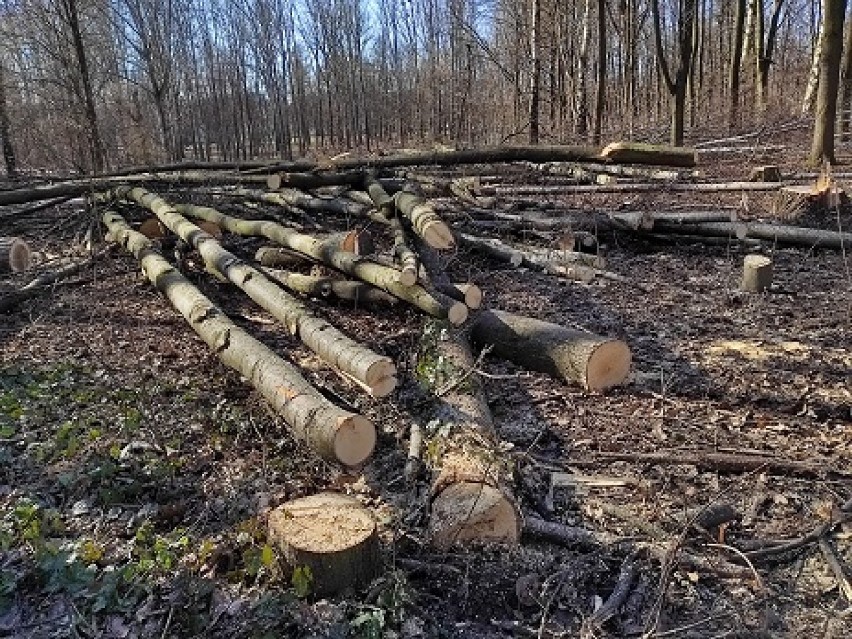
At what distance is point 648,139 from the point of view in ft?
63.9

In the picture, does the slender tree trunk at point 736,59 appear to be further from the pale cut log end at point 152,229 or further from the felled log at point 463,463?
the felled log at point 463,463

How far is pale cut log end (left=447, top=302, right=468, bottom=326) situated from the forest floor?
0.44 meters

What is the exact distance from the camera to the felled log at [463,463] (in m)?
3.14

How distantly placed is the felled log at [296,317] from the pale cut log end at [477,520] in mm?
1208

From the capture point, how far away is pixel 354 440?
3529 mm

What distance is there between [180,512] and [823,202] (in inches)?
361

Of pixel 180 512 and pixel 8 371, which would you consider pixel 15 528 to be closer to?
pixel 180 512

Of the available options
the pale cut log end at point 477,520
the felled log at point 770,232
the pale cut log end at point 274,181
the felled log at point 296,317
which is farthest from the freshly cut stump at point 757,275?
the pale cut log end at point 274,181

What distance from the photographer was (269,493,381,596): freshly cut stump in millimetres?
2807

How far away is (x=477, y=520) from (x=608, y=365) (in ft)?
6.84

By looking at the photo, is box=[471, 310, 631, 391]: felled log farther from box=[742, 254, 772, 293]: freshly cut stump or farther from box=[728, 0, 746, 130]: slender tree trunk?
box=[728, 0, 746, 130]: slender tree trunk

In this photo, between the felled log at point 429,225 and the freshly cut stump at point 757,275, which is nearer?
the felled log at point 429,225

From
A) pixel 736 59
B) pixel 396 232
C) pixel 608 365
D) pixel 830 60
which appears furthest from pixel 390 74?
pixel 608 365

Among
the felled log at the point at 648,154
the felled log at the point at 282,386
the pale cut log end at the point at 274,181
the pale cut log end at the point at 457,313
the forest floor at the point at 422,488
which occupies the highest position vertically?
the felled log at the point at 648,154
